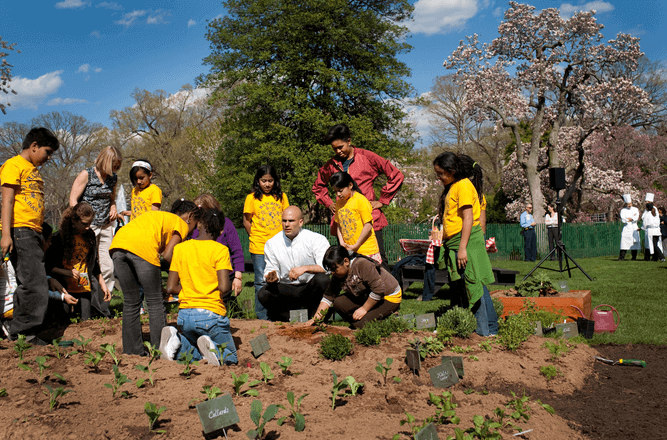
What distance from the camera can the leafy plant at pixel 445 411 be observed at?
276 centimetres

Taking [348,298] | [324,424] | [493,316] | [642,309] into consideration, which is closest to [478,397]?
[324,424]

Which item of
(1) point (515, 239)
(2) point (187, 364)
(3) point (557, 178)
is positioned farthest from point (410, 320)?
(1) point (515, 239)

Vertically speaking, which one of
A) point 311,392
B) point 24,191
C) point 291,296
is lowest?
point 311,392

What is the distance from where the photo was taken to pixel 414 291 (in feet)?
28.7

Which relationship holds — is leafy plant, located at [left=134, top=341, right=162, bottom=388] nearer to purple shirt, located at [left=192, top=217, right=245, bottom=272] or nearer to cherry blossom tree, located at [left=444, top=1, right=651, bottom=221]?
purple shirt, located at [left=192, top=217, right=245, bottom=272]

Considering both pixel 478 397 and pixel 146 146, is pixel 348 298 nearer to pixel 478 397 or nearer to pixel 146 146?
pixel 478 397

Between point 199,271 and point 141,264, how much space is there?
491 millimetres

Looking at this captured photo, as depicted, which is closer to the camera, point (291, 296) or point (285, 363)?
point (285, 363)

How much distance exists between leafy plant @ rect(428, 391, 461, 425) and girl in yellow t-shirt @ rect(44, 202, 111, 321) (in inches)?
168

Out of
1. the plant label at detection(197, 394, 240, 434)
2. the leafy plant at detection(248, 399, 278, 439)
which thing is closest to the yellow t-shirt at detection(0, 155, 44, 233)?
the plant label at detection(197, 394, 240, 434)

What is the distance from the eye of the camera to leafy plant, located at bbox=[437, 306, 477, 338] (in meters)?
4.27

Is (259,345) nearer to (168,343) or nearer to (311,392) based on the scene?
(168,343)

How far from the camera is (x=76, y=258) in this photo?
18.5 feet

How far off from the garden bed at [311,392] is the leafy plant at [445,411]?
57 mm
